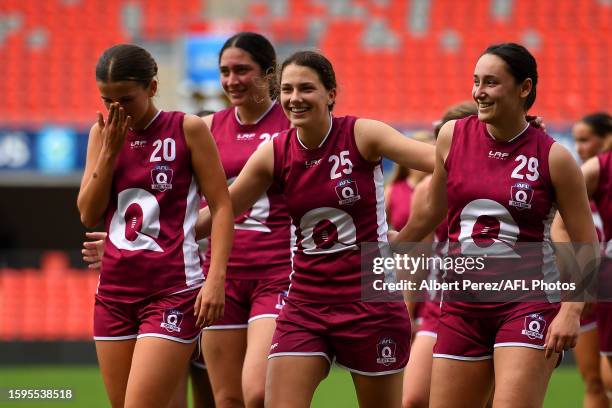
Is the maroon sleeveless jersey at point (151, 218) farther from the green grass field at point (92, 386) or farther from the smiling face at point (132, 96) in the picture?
the green grass field at point (92, 386)

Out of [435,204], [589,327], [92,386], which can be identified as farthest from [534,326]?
[92,386]

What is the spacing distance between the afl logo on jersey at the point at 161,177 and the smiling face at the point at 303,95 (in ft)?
2.10

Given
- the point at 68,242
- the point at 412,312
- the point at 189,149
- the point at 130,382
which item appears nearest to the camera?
the point at 130,382

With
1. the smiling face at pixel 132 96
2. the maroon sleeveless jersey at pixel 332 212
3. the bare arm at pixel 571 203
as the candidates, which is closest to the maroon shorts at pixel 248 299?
the maroon sleeveless jersey at pixel 332 212

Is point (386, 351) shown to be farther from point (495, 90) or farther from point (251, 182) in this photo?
point (495, 90)

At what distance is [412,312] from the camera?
24.6 ft

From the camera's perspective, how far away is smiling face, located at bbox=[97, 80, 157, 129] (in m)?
4.68

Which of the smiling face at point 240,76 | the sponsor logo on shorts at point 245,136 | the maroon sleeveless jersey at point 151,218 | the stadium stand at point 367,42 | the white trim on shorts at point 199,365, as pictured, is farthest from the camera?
the stadium stand at point 367,42

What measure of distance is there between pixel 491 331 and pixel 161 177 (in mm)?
1640

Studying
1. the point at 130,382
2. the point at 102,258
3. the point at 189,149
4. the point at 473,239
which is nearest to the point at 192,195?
the point at 189,149

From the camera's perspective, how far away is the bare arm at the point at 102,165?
4.68m

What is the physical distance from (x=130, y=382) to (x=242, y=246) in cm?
157

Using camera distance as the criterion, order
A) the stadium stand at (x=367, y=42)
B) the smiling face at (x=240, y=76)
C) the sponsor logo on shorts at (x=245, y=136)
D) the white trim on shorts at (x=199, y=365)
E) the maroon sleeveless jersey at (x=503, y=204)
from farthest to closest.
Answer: the stadium stand at (x=367, y=42), the white trim on shorts at (x=199, y=365), the sponsor logo on shorts at (x=245, y=136), the smiling face at (x=240, y=76), the maroon sleeveless jersey at (x=503, y=204)

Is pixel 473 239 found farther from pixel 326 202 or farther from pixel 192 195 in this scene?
pixel 192 195
